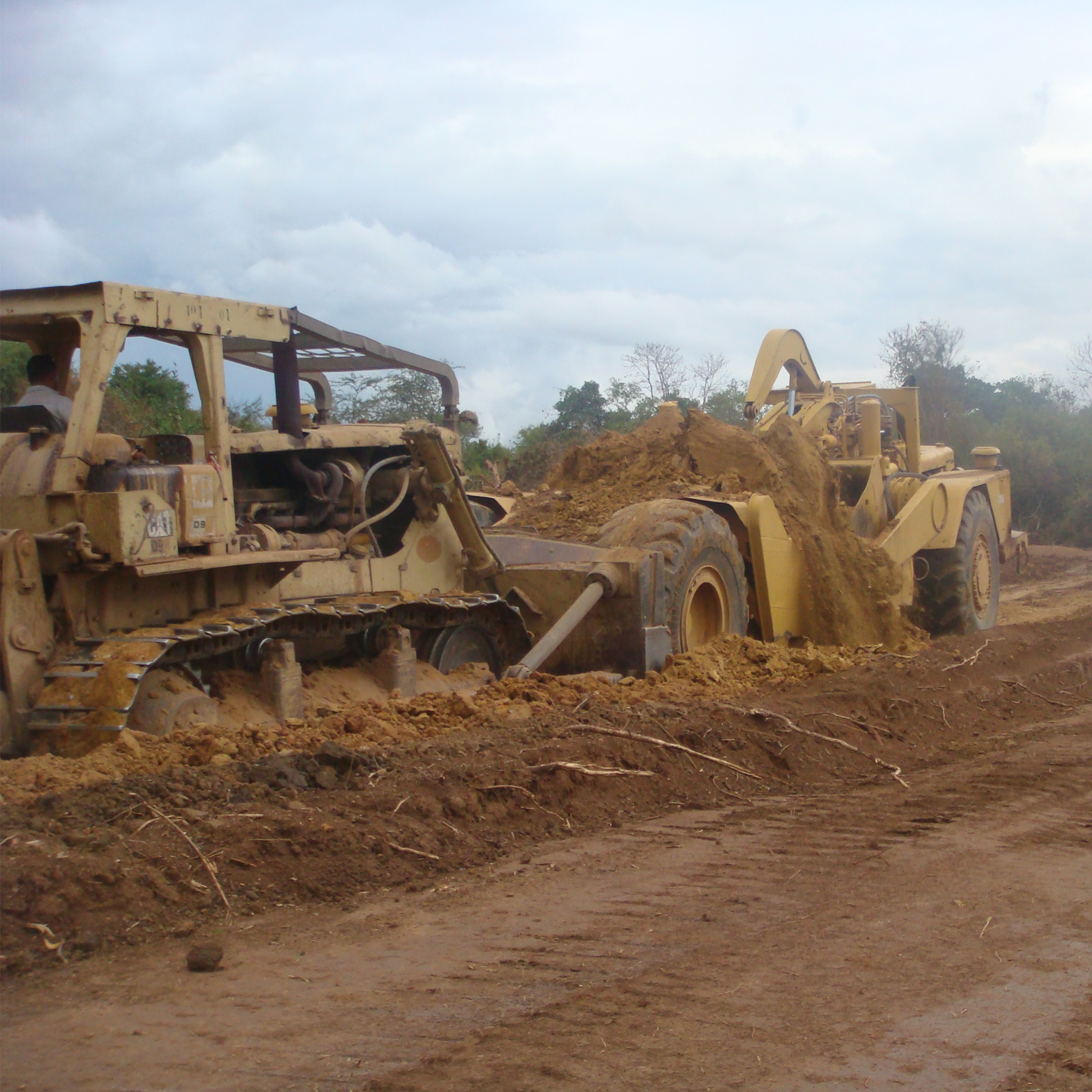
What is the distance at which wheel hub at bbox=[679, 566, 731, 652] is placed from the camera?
8.62 m

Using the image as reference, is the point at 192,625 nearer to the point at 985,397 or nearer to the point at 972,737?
the point at 972,737

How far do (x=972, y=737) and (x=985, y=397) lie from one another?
3412 cm

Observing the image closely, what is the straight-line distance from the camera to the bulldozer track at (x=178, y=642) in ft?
15.9

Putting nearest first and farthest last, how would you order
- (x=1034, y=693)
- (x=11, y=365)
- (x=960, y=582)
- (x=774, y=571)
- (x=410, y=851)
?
1. (x=410, y=851)
2. (x=1034, y=693)
3. (x=774, y=571)
4. (x=960, y=582)
5. (x=11, y=365)

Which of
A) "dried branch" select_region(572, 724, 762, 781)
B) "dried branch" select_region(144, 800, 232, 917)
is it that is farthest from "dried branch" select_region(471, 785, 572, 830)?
"dried branch" select_region(144, 800, 232, 917)

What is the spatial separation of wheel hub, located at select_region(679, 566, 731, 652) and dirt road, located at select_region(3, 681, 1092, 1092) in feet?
13.0

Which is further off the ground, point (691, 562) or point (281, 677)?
point (691, 562)

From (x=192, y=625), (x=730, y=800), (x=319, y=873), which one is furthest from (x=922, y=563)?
(x=319, y=873)

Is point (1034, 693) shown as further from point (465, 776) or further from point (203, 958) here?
point (203, 958)

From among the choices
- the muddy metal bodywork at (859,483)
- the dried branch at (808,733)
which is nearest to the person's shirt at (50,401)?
the dried branch at (808,733)

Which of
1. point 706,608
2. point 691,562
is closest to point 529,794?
point 691,562

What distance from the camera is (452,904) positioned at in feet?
12.8

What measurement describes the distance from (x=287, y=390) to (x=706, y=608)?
3.77 meters

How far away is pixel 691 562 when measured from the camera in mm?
8461
